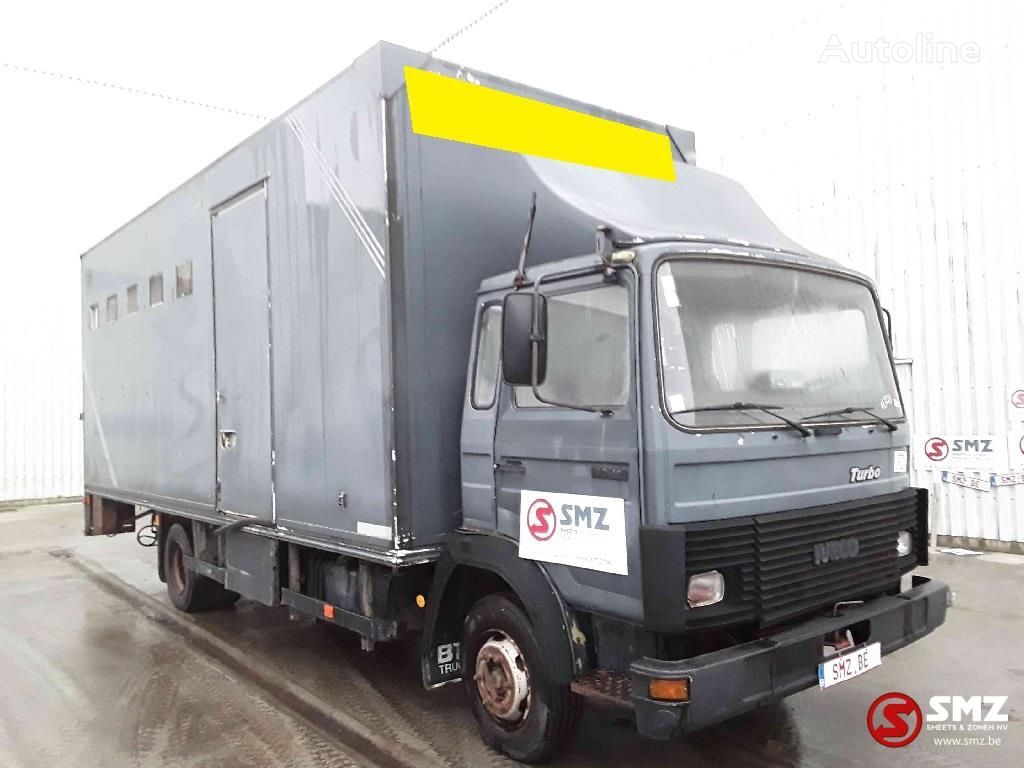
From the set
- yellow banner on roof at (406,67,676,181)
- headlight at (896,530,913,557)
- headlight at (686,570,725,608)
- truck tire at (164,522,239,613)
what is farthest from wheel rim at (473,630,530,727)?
truck tire at (164,522,239,613)

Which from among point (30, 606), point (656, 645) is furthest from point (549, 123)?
point (30, 606)

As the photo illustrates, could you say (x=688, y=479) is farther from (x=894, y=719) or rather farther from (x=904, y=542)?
(x=894, y=719)

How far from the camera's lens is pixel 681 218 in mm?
4238

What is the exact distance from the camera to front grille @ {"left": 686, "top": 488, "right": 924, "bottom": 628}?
3.25 metres

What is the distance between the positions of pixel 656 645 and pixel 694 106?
31.6 ft

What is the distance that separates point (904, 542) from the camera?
420cm

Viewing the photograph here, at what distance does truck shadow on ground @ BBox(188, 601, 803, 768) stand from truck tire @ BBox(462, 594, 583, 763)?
172 millimetres

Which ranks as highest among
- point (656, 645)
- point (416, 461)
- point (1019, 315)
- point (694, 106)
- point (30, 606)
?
point (694, 106)

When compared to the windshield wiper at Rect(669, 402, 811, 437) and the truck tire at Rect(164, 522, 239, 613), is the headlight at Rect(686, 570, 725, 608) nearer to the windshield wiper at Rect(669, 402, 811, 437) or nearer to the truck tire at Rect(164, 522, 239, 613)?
the windshield wiper at Rect(669, 402, 811, 437)

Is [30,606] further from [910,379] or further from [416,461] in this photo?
[910,379]

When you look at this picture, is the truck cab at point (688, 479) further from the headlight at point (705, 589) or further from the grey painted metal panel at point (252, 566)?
the grey painted metal panel at point (252, 566)

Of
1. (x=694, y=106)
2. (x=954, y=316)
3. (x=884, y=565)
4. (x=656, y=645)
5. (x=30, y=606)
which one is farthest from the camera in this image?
(x=694, y=106)

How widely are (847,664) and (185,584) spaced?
5.78m

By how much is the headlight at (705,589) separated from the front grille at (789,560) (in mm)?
31
